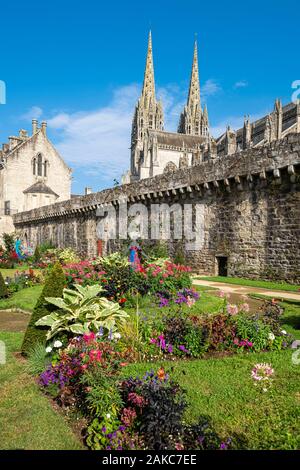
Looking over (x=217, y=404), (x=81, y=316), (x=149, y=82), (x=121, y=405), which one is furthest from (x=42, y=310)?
(x=149, y=82)

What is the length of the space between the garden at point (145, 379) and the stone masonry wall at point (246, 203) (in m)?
5.54

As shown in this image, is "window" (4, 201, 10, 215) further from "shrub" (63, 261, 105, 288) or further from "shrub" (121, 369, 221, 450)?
Answer: "shrub" (121, 369, 221, 450)

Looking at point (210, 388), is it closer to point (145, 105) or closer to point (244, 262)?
point (244, 262)

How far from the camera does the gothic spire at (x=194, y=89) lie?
93.1 m

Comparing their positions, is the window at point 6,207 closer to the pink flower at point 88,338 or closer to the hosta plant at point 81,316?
the hosta plant at point 81,316

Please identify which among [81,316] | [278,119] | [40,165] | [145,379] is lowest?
[145,379]

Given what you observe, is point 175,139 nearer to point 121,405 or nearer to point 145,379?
point 145,379

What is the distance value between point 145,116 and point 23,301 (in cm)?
8456

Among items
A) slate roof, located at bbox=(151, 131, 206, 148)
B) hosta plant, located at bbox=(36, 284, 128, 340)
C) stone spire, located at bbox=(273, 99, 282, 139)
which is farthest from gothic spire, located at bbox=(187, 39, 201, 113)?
hosta plant, located at bbox=(36, 284, 128, 340)

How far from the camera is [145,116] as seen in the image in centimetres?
9025

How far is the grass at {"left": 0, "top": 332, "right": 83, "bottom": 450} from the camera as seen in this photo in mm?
3643

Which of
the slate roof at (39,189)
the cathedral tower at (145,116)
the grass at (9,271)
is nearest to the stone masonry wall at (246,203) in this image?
the grass at (9,271)

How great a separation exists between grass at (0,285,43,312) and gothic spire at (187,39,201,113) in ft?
285
